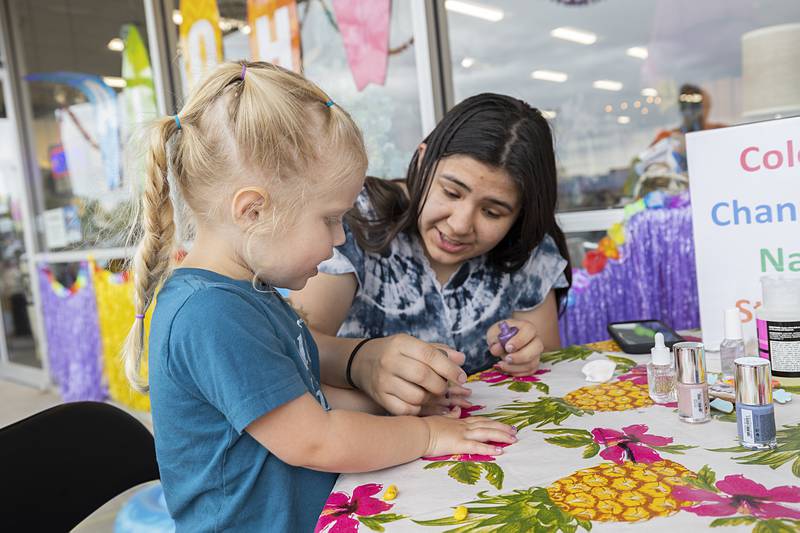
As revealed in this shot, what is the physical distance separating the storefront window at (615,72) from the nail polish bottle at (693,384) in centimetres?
128

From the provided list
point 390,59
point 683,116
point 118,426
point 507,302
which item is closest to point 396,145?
point 390,59

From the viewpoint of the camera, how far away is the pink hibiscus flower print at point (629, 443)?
0.71m

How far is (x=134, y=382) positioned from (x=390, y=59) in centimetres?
187

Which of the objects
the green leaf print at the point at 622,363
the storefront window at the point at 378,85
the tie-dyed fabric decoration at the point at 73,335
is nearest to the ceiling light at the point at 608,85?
the storefront window at the point at 378,85

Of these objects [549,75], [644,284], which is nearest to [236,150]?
[644,284]

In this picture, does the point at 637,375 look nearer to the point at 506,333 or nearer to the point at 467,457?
the point at 506,333

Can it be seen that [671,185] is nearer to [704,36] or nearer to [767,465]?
[704,36]

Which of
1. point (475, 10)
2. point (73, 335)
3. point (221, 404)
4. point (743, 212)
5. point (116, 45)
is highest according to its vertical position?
point (116, 45)

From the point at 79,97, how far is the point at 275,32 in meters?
1.69

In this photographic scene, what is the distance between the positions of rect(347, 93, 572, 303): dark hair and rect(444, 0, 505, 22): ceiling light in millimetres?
1119

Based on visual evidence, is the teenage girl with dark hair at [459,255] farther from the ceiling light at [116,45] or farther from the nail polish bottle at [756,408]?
the ceiling light at [116,45]

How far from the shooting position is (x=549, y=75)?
2.24 metres

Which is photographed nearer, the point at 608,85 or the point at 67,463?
the point at 67,463

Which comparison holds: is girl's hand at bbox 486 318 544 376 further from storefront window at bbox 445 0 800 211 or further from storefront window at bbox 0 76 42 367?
storefront window at bbox 0 76 42 367
